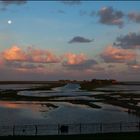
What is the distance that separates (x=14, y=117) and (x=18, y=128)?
1512 centimetres

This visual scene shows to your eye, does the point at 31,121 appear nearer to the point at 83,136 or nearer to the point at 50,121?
the point at 50,121

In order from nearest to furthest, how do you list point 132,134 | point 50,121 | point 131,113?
1. point 132,134
2. point 50,121
3. point 131,113

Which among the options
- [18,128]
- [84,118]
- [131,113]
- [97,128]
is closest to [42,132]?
[18,128]

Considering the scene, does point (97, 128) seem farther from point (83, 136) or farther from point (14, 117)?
point (14, 117)

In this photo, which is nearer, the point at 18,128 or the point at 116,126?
the point at 18,128

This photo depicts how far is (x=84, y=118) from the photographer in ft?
200

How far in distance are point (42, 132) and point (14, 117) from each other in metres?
18.5

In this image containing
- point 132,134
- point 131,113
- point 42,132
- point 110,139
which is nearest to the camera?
point 110,139

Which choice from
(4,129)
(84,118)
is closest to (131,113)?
(84,118)

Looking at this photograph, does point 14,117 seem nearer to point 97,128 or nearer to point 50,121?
point 50,121

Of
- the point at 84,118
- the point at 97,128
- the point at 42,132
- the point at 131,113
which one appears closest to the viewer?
the point at 42,132

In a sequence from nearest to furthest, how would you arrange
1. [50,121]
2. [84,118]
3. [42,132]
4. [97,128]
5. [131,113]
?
[42,132], [97,128], [50,121], [84,118], [131,113]

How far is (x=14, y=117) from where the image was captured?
62.1m

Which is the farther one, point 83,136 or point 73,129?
point 73,129
